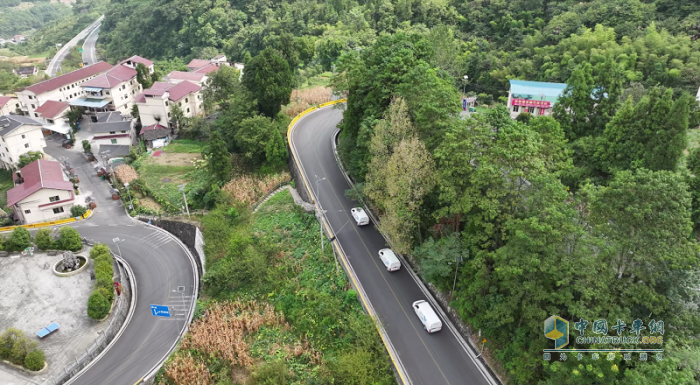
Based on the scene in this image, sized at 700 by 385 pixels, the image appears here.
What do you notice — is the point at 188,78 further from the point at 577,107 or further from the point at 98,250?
the point at 577,107

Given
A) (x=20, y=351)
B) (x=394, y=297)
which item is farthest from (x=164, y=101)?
(x=394, y=297)

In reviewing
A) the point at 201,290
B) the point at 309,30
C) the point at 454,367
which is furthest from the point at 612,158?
the point at 309,30

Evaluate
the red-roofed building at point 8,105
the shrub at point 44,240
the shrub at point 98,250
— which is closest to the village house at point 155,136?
the shrub at point 44,240

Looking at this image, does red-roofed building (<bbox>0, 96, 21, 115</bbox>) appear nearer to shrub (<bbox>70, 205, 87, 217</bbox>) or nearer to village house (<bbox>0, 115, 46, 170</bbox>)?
village house (<bbox>0, 115, 46, 170</bbox>)

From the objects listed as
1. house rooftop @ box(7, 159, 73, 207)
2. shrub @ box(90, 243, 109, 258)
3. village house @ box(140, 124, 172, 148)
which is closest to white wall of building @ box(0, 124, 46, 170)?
house rooftop @ box(7, 159, 73, 207)

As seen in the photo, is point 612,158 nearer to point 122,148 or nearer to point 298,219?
point 298,219

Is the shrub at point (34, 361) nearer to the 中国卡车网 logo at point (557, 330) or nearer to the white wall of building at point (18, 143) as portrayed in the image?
the 中国卡车网 logo at point (557, 330)
